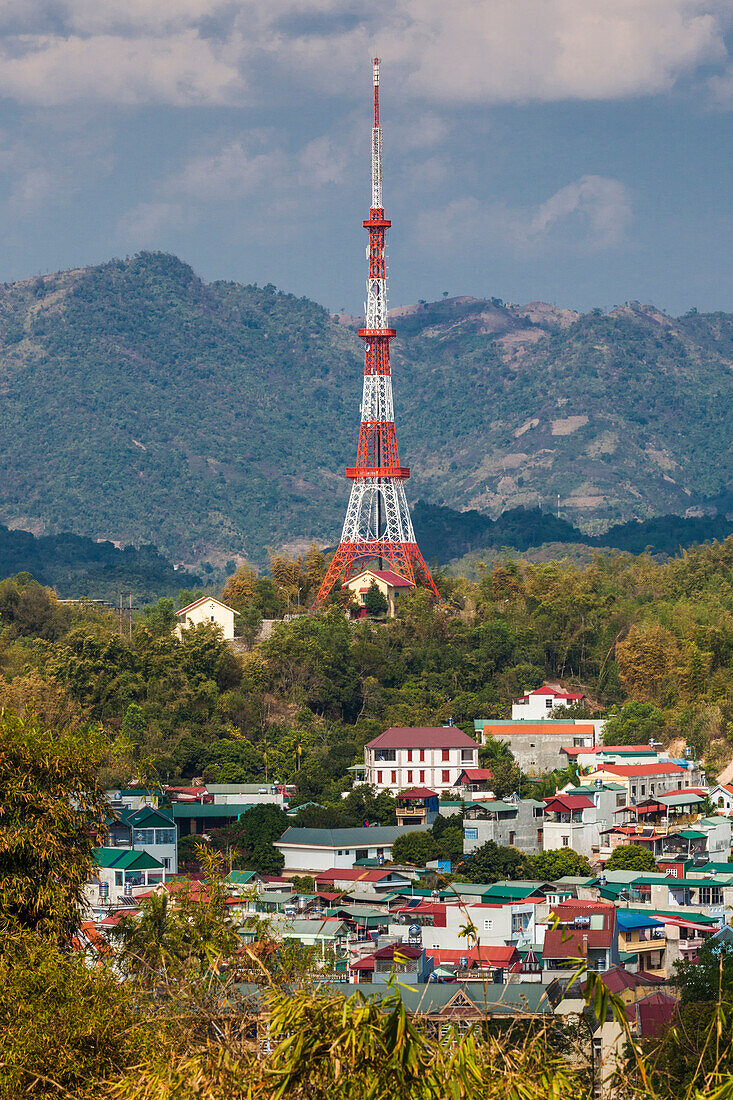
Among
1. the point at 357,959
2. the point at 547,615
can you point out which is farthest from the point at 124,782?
the point at 547,615

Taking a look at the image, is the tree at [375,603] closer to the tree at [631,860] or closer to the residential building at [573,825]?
the residential building at [573,825]

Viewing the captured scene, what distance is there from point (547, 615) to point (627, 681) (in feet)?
16.1

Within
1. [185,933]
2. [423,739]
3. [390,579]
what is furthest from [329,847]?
[185,933]

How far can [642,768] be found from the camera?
56.5 meters

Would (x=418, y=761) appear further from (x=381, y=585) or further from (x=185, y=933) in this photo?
(x=185, y=933)

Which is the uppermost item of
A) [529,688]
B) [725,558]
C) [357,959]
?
[725,558]

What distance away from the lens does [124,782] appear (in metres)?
54.4

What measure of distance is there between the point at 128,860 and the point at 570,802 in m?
14.0

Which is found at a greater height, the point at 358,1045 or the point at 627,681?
the point at 627,681

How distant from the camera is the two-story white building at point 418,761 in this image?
57.2m

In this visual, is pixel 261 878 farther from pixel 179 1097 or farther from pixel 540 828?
pixel 179 1097

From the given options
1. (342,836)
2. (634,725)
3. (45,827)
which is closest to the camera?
(45,827)

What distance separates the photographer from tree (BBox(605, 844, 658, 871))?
4878cm

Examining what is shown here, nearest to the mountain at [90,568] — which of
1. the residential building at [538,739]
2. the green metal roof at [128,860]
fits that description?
the residential building at [538,739]
